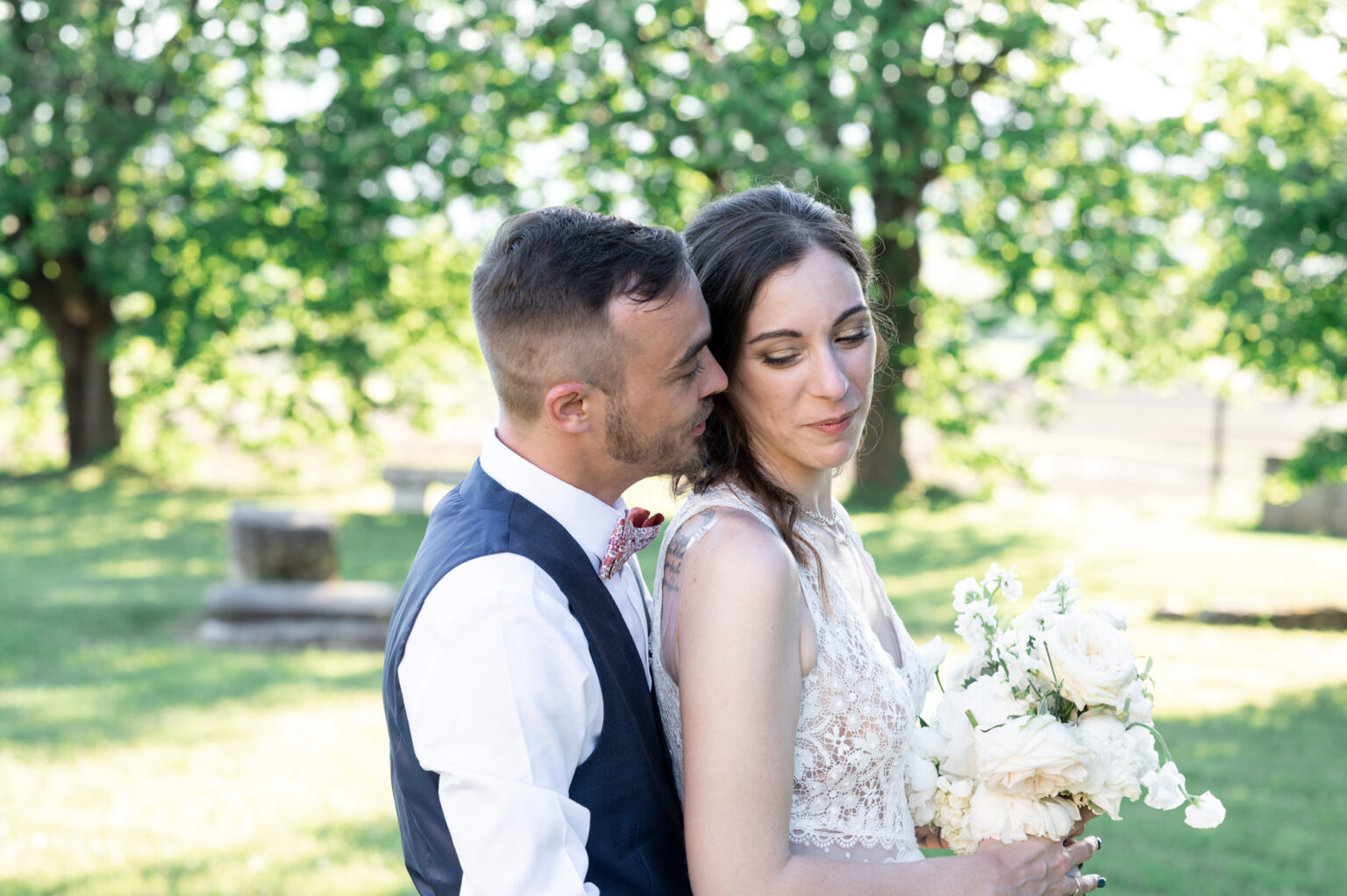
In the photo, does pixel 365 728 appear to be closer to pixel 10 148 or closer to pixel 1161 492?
pixel 10 148

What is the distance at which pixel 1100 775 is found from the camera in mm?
2457

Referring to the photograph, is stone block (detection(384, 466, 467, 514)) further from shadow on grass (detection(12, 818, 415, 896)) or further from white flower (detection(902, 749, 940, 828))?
white flower (detection(902, 749, 940, 828))

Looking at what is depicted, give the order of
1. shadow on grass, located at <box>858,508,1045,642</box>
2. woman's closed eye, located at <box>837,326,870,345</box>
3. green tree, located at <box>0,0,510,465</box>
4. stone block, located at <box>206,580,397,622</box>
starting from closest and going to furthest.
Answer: woman's closed eye, located at <box>837,326,870,345</box>, stone block, located at <box>206,580,397,622</box>, shadow on grass, located at <box>858,508,1045,642</box>, green tree, located at <box>0,0,510,465</box>

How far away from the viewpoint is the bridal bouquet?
241cm

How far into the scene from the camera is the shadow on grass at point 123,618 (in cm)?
789

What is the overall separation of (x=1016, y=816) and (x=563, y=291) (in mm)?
1325

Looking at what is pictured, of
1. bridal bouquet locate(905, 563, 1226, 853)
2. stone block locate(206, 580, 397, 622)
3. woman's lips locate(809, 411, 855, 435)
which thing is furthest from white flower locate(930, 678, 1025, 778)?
stone block locate(206, 580, 397, 622)

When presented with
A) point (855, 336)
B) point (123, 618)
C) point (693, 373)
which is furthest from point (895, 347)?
point (693, 373)

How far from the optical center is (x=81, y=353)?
20109 mm

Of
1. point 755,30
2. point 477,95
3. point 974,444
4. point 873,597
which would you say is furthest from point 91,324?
point 873,597

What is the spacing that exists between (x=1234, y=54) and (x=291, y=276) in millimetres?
13314

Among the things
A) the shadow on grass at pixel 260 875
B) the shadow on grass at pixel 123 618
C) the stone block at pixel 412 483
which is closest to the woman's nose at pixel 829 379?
the shadow on grass at pixel 260 875

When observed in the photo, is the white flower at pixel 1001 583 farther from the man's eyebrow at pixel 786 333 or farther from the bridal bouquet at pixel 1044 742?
the man's eyebrow at pixel 786 333

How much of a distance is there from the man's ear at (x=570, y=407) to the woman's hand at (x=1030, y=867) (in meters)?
1.10
